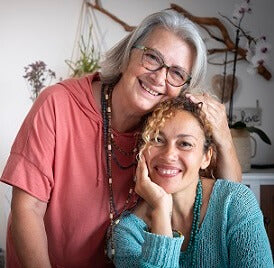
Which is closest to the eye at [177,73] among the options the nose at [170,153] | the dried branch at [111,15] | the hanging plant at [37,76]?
→ the nose at [170,153]

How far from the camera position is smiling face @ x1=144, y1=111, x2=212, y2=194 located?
1212 mm

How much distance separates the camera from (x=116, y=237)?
4.08 feet

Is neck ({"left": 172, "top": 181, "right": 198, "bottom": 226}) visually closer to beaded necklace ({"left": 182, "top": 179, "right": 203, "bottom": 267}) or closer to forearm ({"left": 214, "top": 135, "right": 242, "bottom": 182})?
beaded necklace ({"left": 182, "top": 179, "right": 203, "bottom": 267})

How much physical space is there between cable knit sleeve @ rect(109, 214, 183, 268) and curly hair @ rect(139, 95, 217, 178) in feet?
0.75

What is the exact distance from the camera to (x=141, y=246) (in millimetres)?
1219

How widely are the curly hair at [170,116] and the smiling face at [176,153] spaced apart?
0.01 m

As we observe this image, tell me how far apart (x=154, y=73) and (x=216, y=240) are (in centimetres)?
52

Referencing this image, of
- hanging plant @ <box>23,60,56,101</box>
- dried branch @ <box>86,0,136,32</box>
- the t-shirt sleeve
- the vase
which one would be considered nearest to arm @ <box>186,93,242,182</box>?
the t-shirt sleeve

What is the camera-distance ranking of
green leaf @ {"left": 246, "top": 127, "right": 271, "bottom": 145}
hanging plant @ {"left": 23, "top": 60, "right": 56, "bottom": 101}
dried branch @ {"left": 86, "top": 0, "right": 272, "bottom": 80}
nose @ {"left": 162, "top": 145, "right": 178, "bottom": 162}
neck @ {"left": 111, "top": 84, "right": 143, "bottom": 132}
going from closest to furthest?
1. nose @ {"left": 162, "top": 145, "right": 178, "bottom": 162}
2. neck @ {"left": 111, "top": 84, "right": 143, "bottom": 132}
3. green leaf @ {"left": 246, "top": 127, "right": 271, "bottom": 145}
4. dried branch @ {"left": 86, "top": 0, "right": 272, "bottom": 80}
5. hanging plant @ {"left": 23, "top": 60, "right": 56, "bottom": 101}

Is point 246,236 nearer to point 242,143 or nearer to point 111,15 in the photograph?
point 242,143

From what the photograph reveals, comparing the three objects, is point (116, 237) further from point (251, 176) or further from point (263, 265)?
point (251, 176)

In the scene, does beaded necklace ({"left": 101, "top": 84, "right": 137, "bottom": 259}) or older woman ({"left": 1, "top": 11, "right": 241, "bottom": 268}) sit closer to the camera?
older woman ({"left": 1, "top": 11, "right": 241, "bottom": 268})

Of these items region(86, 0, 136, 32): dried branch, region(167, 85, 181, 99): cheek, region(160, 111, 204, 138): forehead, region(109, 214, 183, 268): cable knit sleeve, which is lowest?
region(109, 214, 183, 268): cable knit sleeve

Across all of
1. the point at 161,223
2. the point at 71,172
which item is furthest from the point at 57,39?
the point at 161,223
